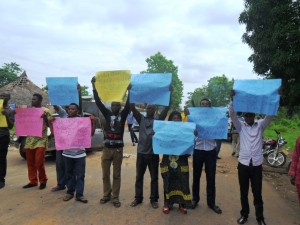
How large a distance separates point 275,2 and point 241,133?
5.83 m

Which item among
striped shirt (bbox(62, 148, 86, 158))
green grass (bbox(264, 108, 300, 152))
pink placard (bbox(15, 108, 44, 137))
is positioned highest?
pink placard (bbox(15, 108, 44, 137))

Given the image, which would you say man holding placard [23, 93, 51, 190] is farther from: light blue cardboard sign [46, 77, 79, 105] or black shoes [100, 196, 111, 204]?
black shoes [100, 196, 111, 204]

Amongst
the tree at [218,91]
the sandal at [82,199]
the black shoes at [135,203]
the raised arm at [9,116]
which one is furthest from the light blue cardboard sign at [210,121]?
the tree at [218,91]

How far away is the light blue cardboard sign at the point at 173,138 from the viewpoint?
4879 mm

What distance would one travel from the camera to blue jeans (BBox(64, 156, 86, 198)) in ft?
17.9

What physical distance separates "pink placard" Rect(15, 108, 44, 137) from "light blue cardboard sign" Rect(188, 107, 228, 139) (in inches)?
121

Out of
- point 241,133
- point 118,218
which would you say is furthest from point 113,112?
point 241,133

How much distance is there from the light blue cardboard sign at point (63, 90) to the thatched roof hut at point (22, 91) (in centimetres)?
1971

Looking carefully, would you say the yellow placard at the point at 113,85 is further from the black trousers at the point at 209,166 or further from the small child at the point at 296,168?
the small child at the point at 296,168

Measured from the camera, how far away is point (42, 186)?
630 cm

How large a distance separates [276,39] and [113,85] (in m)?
5.50

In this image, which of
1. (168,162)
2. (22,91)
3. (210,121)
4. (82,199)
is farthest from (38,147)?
(22,91)

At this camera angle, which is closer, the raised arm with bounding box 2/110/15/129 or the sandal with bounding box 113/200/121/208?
the sandal with bounding box 113/200/121/208

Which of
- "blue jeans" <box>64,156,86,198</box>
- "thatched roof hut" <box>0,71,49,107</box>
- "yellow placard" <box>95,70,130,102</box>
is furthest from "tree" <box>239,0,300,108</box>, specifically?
"thatched roof hut" <box>0,71,49,107</box>
